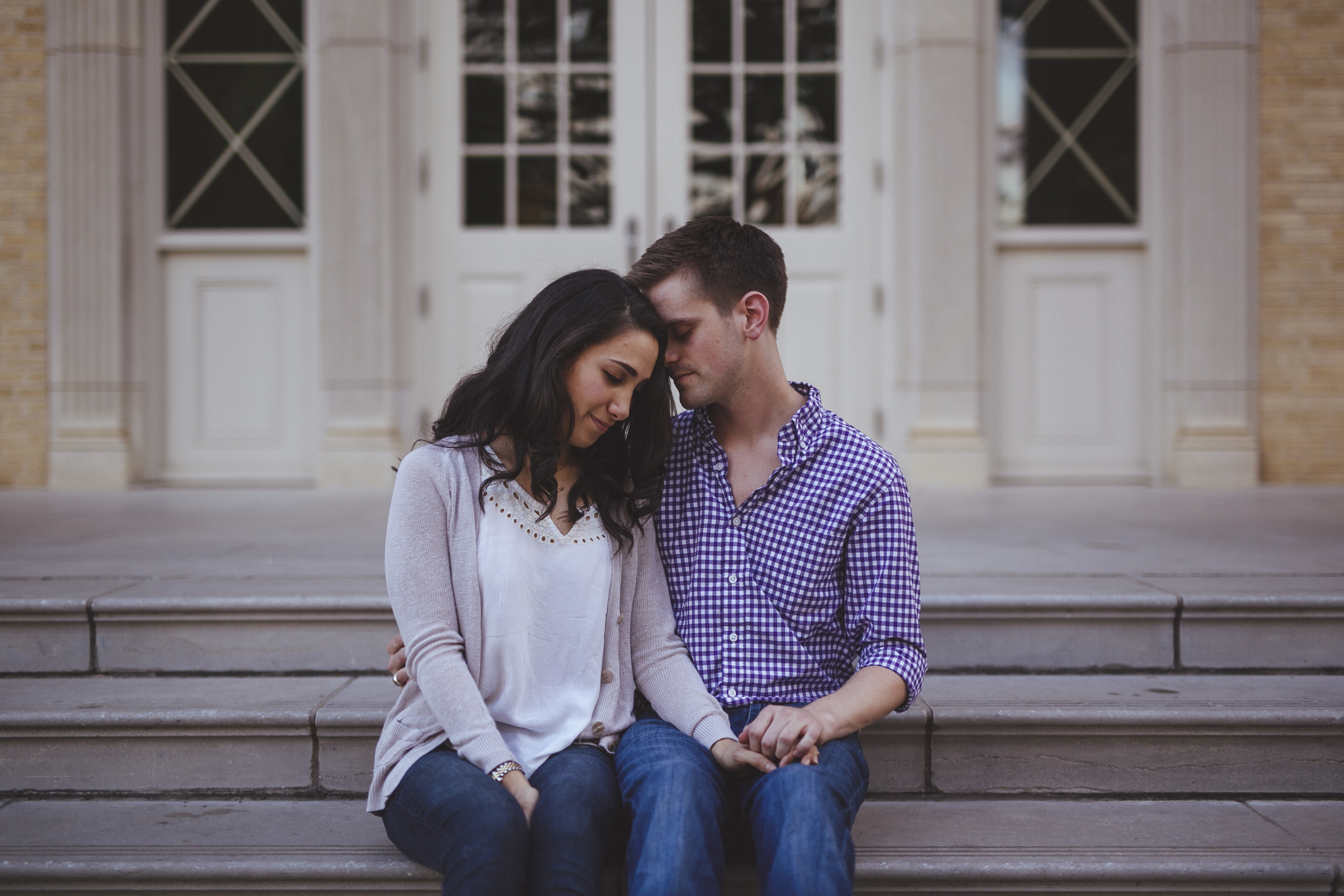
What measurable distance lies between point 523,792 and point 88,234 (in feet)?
17.6

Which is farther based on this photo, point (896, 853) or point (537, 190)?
point (537, 190)

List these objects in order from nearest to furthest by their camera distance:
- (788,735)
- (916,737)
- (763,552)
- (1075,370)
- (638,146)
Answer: (788,735) → (763,552) → (916,737) → (638,146) → (1075,370)

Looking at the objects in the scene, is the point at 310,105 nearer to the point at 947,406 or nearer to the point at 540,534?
the point at 947,406

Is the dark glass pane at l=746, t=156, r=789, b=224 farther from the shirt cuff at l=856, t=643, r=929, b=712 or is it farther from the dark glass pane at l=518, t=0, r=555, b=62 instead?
the shirt cuff at l=856, t=643, r=929, b=712

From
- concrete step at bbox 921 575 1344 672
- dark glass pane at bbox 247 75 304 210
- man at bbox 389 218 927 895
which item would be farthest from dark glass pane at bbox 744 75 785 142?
man at bbox 389 218 927 895

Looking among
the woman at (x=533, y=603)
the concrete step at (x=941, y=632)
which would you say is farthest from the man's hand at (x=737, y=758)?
the concrete step at (x=941, y=632)

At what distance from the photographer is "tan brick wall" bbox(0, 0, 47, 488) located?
5.68m

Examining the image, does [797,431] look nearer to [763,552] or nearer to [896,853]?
[763,552]

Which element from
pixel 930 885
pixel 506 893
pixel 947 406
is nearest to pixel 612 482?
pixel 506 893

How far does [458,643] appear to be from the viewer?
1728 millimetres

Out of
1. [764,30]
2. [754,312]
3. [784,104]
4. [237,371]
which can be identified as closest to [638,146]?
[784,104]

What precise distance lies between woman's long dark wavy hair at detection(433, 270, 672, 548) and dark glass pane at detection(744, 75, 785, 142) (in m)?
4.29

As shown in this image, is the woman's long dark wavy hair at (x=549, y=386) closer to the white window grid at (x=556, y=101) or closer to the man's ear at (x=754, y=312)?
the man's ear at (x=754, y=312)

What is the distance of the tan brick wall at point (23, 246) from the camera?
568 cm
